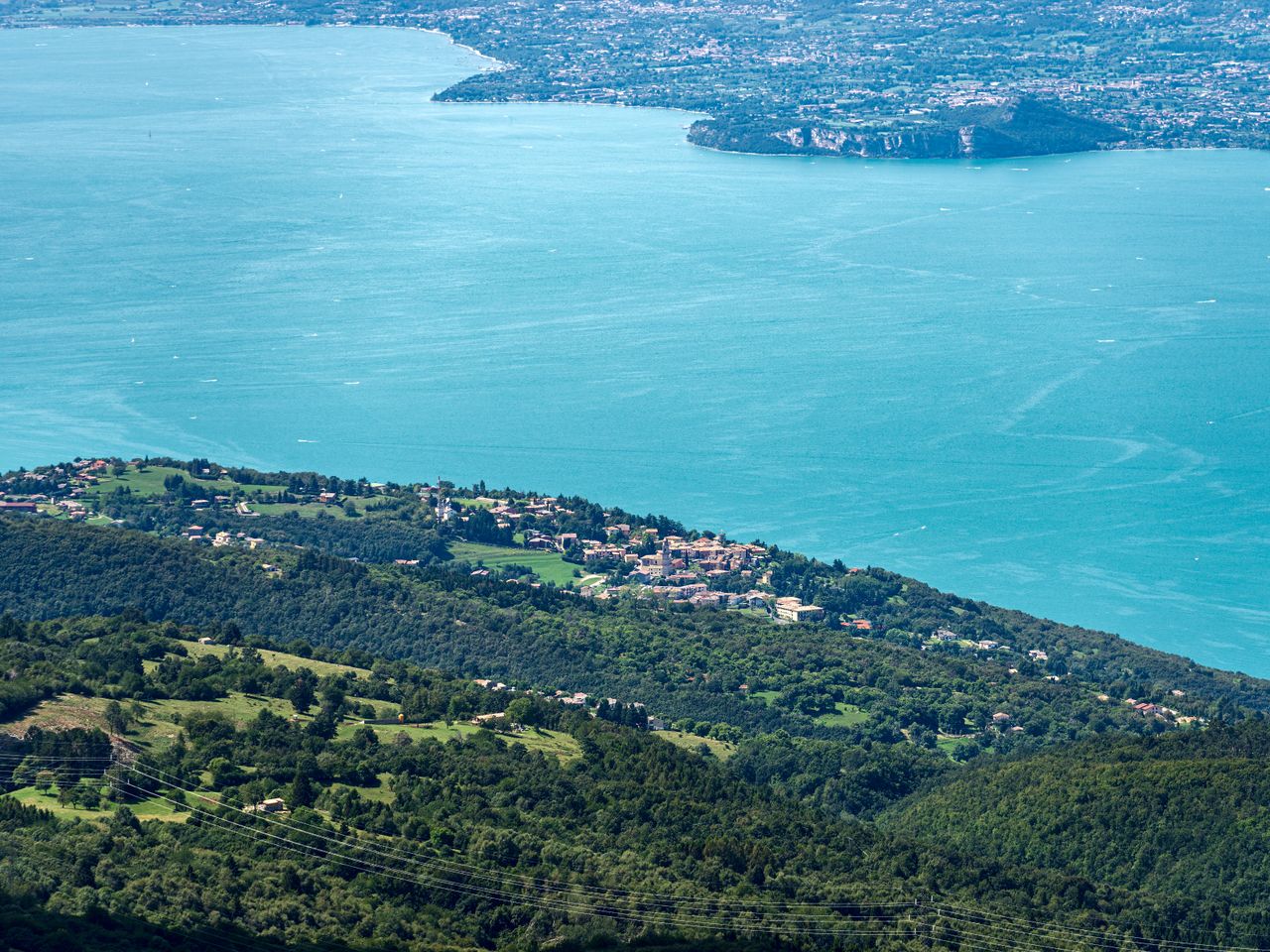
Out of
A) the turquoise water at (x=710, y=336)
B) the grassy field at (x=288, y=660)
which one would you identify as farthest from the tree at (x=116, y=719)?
the turquoise water at (x=710, y=336)

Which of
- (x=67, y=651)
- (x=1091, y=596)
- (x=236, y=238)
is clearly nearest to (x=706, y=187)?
(x=236, y=238)

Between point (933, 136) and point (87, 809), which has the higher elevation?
point (87, 809)

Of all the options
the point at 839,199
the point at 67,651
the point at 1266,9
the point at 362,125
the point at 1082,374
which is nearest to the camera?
the point at 67,651

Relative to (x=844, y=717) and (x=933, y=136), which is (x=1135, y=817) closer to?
(x=844, y=717)

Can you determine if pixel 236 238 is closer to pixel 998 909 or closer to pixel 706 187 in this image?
pixel 706 187

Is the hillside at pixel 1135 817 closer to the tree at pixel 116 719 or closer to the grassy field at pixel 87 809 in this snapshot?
the grassy field at pixel 87 809

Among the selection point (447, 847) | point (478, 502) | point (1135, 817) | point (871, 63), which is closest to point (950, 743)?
point (1135, 817)
